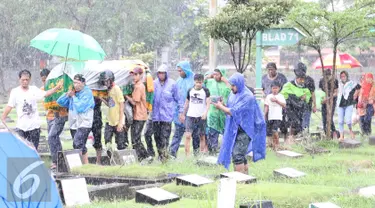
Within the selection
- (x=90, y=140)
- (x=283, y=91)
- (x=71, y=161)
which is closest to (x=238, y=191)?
(x=71, y=161)

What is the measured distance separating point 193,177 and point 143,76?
4156 millimetres

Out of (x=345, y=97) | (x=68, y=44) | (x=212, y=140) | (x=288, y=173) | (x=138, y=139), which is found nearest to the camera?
(x=288, y=173)

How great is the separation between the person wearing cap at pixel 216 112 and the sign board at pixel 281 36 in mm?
1481

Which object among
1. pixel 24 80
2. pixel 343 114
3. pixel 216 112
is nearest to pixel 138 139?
pixel 216 112

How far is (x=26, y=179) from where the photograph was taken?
13.8ft

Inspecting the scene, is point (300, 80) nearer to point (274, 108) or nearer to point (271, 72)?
point (271, 72)

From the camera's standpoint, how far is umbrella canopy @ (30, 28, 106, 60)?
473 inches

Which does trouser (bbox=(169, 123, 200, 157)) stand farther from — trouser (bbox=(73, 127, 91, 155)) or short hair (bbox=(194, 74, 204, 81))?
trouser (bbox=(73, 127, 91, 155))

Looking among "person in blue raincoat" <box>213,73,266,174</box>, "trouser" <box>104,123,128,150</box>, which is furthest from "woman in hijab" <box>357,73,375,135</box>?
"person in blue raincoat" <box>213,73,266,174</box>

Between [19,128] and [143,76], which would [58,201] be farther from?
[143,76]

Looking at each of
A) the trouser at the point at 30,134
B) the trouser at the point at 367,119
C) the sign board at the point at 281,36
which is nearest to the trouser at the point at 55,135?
the trouser at the point at 30,134

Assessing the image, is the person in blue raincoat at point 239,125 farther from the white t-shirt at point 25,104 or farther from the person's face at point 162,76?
the white t-shirt at point 25,104

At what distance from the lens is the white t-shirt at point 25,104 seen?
36.3 feet

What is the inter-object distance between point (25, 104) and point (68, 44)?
5.87 feet
